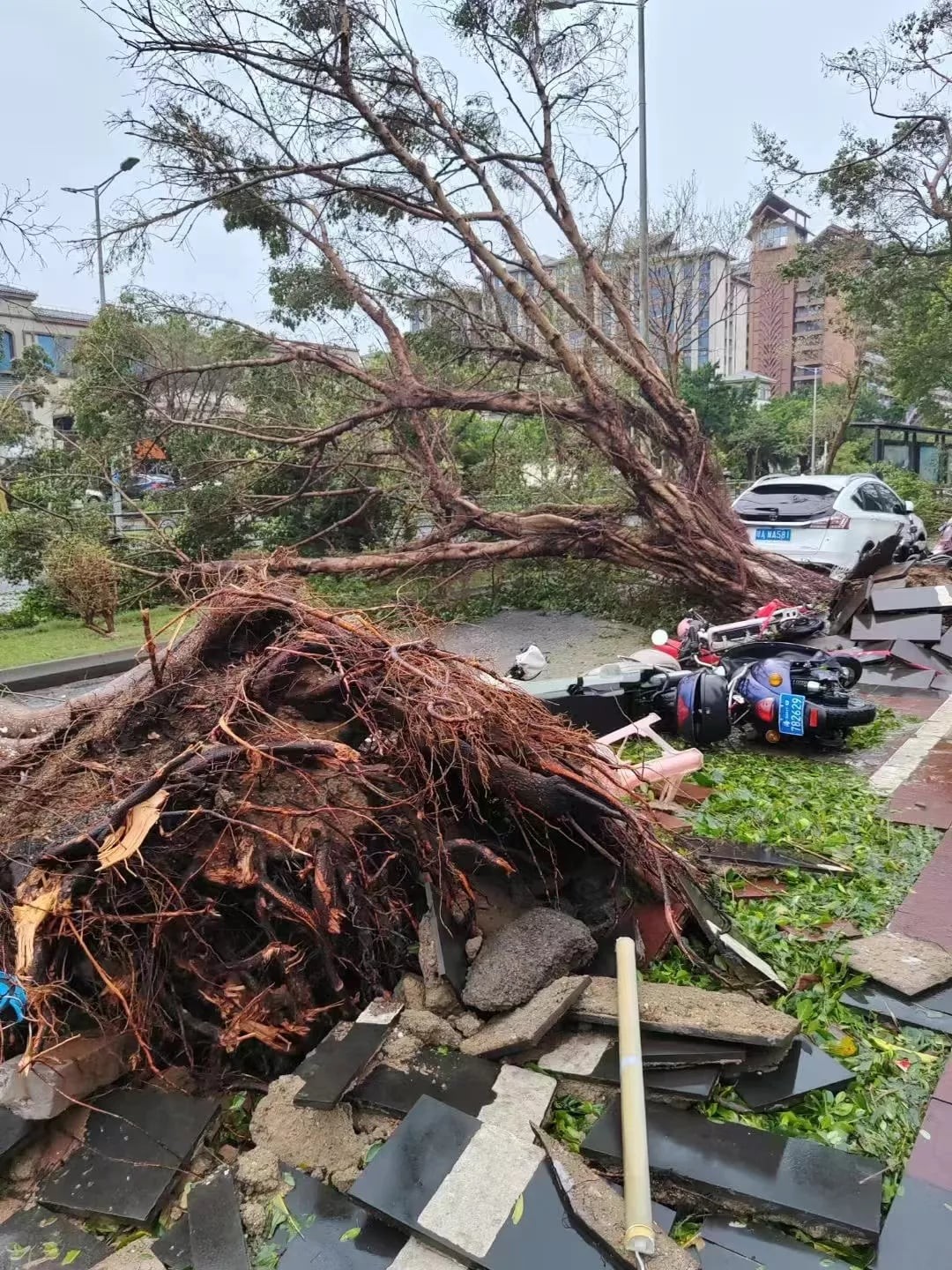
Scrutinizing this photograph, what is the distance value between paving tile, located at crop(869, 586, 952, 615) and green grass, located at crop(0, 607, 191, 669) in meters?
8.10

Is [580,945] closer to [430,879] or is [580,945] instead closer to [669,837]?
[430,879]

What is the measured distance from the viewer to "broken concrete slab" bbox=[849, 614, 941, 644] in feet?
28.8

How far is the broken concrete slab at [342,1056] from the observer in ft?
8.73

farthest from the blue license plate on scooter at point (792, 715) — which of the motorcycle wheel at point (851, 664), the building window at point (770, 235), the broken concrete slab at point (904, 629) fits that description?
the building window at point (770, 235)

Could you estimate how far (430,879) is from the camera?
336cm

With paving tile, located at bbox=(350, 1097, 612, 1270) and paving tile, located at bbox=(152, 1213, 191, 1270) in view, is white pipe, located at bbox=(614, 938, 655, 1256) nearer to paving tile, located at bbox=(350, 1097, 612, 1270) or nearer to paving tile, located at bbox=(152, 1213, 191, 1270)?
paving tile, located at bbox=(350, 1097, 612, 1270)

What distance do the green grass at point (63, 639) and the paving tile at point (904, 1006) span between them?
8629 mm

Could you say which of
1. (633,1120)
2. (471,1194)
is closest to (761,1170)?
(633,1120)

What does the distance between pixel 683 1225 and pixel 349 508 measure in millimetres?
13902

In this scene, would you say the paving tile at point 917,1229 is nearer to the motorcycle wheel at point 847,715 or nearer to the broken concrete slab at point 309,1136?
the broken concrete slab at point 309,1136

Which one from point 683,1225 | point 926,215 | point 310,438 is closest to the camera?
point 683,1225

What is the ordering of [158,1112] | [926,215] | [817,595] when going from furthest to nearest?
1. [926,215]
2. [817,595]
3. [158,1112]

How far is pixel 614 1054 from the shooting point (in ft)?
9.23

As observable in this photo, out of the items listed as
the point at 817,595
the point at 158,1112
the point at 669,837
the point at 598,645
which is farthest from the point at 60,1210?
the point at 817,595
